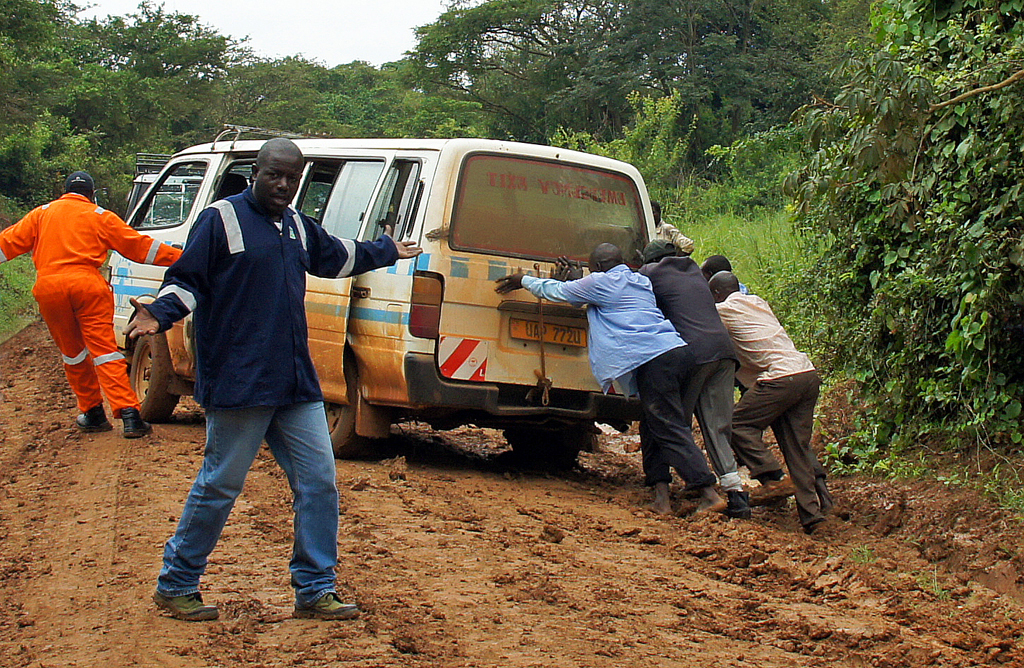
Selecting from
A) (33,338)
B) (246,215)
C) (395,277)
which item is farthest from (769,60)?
(246,215)

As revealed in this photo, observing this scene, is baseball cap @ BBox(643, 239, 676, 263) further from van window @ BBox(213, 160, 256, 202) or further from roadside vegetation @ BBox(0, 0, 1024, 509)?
van window @ BBox(213, 160, 256, 202)

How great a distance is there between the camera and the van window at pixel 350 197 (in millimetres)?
7215

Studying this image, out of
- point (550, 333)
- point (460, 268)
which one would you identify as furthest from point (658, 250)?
point (460, 268)

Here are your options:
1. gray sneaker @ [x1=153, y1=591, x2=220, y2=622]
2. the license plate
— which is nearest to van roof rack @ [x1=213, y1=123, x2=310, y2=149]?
the license plate

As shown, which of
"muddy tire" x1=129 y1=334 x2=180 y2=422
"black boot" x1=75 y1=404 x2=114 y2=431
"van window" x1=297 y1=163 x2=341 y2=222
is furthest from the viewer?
"muddy tire" x1=129 y1=334 x2=180 y2=422

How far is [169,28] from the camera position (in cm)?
4403

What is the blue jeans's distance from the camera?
14.1ft

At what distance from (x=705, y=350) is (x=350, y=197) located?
7.92ft

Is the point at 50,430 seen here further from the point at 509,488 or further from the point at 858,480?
the point at 858,480

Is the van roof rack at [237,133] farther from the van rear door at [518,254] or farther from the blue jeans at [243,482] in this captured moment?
the blue jeans at [243,482]

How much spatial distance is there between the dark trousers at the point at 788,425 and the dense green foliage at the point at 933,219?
90 cm

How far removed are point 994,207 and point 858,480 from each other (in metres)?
2.02

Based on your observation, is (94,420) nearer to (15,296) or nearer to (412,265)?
(412,265)

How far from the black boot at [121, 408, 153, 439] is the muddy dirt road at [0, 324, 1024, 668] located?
136 mm
